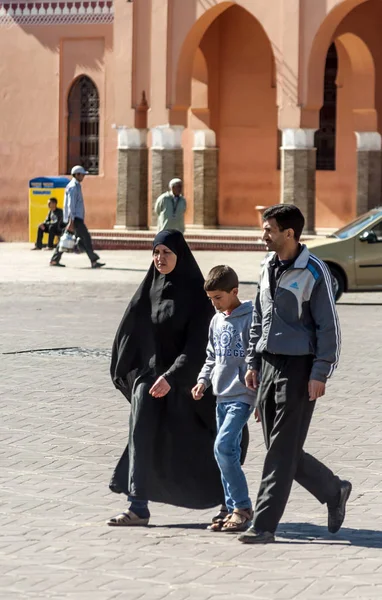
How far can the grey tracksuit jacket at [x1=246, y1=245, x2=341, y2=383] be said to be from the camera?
7.32 meters

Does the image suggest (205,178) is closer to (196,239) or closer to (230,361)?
(196,239)

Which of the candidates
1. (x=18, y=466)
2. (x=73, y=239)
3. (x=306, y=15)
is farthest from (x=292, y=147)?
(x=18, y=466)

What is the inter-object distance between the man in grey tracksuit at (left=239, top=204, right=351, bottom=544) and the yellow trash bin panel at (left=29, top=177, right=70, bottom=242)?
23673 millimetres

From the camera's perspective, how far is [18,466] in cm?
932

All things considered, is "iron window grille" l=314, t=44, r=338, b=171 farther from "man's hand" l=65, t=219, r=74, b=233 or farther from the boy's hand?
the boy's hand

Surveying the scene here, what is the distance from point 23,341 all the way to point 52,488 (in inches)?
285

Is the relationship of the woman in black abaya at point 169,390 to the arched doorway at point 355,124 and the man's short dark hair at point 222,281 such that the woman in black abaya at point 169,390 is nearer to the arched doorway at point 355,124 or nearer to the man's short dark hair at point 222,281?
the man's short dark hair at point 222,281

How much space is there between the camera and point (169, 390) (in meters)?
7.95

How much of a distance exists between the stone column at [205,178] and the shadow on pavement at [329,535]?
24829 millimetres

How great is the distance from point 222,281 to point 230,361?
390 millimetres

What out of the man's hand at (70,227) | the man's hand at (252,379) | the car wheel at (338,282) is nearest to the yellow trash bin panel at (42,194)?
the man's hand at (70,227)

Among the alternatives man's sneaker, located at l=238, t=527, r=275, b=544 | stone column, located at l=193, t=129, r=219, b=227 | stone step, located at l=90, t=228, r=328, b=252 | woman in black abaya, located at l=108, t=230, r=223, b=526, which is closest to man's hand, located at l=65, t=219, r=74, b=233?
stone step, located at l=90, t=228, r=328, b=252

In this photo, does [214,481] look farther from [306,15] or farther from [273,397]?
[306,15]

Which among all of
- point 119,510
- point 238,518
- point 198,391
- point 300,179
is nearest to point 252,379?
point 198,391
